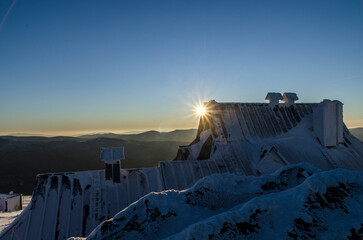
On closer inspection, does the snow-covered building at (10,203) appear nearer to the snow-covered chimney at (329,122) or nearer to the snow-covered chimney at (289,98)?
the snow-covered chimney at (289,98)

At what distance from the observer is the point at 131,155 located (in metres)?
63.3

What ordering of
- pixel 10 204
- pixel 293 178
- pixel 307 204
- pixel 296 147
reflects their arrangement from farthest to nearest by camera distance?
pixel 10 204, pixel 296 147, pixel 293 178, pixel 307 204

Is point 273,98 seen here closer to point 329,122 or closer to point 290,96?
point 290,96

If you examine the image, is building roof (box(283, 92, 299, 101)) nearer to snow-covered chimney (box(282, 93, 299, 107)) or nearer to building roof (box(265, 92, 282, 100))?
snow-covered chimney (box(282, 93, 299, 107))

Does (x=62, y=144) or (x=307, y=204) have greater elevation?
(x=62, y=144)

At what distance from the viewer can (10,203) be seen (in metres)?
25.8

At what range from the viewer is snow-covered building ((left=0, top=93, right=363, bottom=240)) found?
11492 mm

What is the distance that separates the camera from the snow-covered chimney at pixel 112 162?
13773 millimetres

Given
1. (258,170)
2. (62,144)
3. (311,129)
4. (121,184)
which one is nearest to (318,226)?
(121,184)

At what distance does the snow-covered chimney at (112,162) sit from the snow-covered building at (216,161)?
0.73 ft

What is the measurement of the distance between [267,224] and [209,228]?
35.8 inches

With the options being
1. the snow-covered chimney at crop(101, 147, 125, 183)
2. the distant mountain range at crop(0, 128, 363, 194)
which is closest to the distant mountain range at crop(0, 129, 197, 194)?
the distant mountain range at crop(0, 128, 363, 194)

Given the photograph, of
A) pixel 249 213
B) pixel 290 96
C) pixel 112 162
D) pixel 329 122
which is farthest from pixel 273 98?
pixel 249 213

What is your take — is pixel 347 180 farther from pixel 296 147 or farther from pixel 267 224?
pixel 296 147
